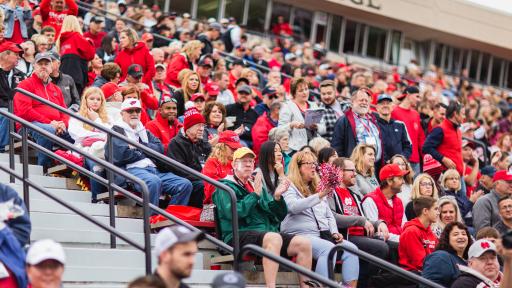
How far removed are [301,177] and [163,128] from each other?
264 cm

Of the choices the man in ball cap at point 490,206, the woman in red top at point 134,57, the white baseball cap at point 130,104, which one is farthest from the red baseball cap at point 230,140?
the woman in red top at point 134,57

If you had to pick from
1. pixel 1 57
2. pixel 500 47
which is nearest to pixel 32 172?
pixel 1 57

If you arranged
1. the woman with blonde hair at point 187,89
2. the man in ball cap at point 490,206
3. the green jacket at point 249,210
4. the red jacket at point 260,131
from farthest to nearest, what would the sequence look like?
the woman with blonde hair at point 187,89, the red jacket at point 260,131, the man in ball cap at point 490,206, the green jacket at point 249,210

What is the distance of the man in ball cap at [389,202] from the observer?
11344 millimetres

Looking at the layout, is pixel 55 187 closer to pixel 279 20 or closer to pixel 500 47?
pixel 279 20

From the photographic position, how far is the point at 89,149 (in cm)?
1058

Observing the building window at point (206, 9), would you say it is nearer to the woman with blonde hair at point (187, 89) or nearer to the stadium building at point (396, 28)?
the stadium building at point (396, 28)

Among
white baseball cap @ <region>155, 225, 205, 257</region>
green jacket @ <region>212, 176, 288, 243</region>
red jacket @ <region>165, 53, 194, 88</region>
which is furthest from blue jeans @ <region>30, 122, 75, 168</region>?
red jacket @ <region>165, 53, 194, 88</region>

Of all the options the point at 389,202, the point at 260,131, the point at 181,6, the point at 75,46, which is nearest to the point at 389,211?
the point at 389,202

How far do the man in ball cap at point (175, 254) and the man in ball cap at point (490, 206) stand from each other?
21.8 feet

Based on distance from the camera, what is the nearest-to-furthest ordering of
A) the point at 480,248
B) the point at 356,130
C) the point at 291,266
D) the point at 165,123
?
the point at 291,266 < the point at 480,248 < the point at 165,123 < the point at 356,130

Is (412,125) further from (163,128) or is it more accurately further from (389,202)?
(163,128)

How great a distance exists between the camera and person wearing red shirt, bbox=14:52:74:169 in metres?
11.0

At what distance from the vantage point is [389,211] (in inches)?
454
